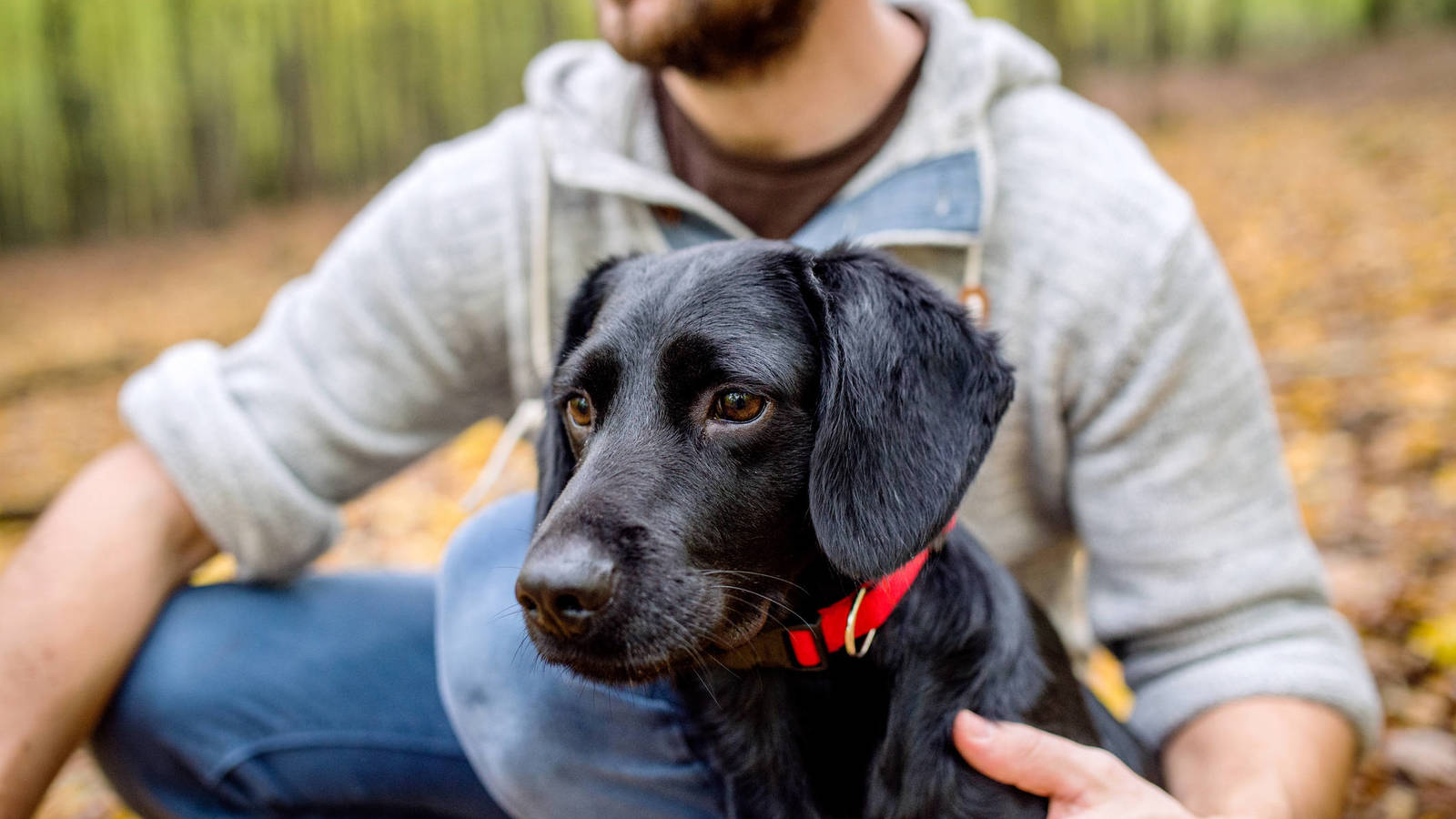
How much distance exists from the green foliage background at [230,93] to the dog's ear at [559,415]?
14386 mm

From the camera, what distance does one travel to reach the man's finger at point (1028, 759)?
1.60 m

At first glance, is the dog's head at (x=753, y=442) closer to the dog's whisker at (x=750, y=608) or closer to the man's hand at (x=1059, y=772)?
the dog's whisker at (x=750, y=608)

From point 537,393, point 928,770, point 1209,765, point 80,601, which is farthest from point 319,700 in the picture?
point 1209,765

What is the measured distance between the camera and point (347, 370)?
2.30 m

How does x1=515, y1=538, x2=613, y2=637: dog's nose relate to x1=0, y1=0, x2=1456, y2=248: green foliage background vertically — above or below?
above

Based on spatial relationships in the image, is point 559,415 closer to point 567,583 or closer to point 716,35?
point 567,583

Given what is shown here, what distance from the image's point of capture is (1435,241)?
6734mm

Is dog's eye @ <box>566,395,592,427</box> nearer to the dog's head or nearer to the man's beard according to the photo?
the dog's head

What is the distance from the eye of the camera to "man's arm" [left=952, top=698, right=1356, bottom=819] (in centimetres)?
161

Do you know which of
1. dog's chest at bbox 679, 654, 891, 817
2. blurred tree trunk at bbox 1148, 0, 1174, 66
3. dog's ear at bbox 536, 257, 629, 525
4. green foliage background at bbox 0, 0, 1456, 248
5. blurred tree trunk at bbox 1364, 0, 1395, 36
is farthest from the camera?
blurred tree trunk at bbox 1364, 0, 1395, 36

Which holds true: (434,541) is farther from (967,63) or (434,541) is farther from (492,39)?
(492,39)

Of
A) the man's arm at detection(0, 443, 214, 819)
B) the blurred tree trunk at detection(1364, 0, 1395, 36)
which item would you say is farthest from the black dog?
the blurred tree trunk at detection(1364, 0, 1395, 36)

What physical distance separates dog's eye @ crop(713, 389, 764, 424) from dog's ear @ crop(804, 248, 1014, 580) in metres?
0.10

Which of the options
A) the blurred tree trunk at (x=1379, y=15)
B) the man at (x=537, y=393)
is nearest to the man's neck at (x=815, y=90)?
the man at (x=537, y=393)
